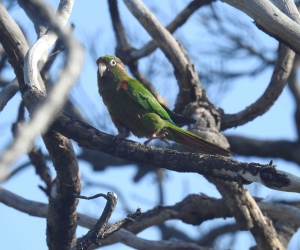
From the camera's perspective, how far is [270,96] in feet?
16.3

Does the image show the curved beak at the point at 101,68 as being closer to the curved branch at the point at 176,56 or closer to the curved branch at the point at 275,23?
the curved branch at the point at 176,56

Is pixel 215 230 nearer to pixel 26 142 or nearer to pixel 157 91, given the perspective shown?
pixel 157 91

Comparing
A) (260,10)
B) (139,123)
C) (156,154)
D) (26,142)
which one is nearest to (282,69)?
Answer: (139,123)

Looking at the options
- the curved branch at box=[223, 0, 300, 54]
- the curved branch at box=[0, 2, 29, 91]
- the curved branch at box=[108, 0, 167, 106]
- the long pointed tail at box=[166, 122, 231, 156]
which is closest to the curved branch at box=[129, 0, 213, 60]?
the curved branch at box=[108, 0, 167, 106]

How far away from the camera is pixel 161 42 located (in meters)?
5.06

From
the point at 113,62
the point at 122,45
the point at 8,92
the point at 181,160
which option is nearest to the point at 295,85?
the point at 122,45

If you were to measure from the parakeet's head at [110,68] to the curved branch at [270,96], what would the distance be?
44.0 inches

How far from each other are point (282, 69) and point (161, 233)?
225 centimetres

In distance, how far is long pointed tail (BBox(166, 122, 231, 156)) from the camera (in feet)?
12.0

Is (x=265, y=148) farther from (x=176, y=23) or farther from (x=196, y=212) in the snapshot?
(x=196, y=212)

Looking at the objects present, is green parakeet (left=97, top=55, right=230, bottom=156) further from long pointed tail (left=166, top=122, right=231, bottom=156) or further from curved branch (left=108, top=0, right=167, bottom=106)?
curved branch (left=108, top=0, right=167, bottom=106)

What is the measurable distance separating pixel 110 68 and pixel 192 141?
97 cm

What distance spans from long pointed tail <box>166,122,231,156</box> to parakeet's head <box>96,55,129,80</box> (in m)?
0.61

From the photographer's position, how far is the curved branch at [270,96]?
4918mm
